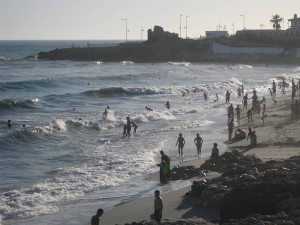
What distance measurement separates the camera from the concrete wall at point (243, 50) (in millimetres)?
93812

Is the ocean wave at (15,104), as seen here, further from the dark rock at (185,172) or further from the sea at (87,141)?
the dark rock at (185,172)

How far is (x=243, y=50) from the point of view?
316ft

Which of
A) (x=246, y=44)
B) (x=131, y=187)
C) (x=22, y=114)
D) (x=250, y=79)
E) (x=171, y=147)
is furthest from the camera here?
(x=246, y=44)

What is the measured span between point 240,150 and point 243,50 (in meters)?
76.7

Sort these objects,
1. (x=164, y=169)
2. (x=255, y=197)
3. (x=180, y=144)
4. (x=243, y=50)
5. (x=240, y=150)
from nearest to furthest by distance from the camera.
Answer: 1. (x=255, y=197)
2. (x=164, y=169)
3. (x=180, y=144)
4. (x=240, y=150)
5. (x=243, y=50)

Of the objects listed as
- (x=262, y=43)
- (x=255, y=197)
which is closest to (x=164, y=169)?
(x=255, y=197)

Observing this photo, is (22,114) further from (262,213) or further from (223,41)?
(223,41)

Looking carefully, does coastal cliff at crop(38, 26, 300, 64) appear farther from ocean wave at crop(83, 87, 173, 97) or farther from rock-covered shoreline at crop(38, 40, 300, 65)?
ocean wave at crop(83, 87, 173, 97)

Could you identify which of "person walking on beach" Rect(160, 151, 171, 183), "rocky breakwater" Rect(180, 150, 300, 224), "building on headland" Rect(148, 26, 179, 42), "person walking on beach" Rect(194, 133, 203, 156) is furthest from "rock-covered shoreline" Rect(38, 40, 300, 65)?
"rocky breakwater" Rect(180, 150, 300, 224)

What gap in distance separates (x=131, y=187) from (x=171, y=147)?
7307mm

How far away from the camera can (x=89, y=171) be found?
1902 cm

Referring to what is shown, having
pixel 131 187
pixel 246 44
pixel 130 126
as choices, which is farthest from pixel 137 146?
pixel 246 44

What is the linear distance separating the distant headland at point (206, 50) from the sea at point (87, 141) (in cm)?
3717

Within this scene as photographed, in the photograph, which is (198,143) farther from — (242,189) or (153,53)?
(153,53)
